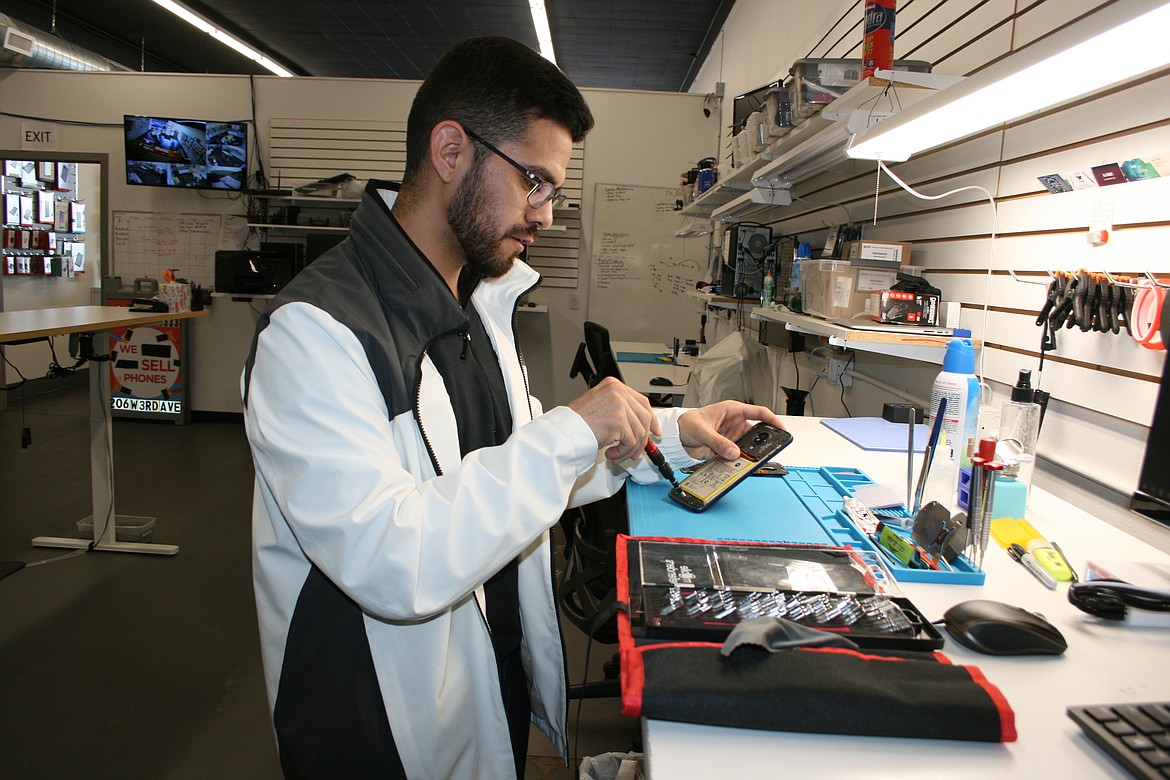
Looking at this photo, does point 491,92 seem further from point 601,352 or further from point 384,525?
point 601,352

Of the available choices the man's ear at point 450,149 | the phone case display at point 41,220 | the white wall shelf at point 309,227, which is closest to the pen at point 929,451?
the man's ear at point 450,149

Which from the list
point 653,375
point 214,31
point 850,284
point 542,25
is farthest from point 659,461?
point 214,31

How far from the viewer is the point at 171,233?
6180 millimetres

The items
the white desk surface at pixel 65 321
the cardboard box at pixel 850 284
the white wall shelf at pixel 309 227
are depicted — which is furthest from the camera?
the white wall shelf at pixel 309 227

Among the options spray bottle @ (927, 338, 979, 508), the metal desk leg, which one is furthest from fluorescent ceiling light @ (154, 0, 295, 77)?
spray bottle @ (927, 338, 979, 508)

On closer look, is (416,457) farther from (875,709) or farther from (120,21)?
(120,21)

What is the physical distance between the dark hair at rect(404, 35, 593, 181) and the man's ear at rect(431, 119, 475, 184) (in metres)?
0.02

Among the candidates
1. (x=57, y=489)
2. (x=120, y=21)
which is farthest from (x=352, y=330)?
(x=120, y=21)

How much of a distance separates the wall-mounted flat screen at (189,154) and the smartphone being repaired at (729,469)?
5.68 meters

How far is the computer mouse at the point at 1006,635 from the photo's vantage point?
856 mm

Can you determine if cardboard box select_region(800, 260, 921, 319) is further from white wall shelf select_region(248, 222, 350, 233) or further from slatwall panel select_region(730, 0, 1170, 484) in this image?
white wall shelf select_region(248, 222, 350, 233)

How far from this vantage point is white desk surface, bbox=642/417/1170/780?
25.9 inches

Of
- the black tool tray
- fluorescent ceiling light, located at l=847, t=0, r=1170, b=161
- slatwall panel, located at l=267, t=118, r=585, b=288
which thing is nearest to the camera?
the black tool tray

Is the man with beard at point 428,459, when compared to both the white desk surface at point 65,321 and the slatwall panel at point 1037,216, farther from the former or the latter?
the white desk surface at point 65,321
